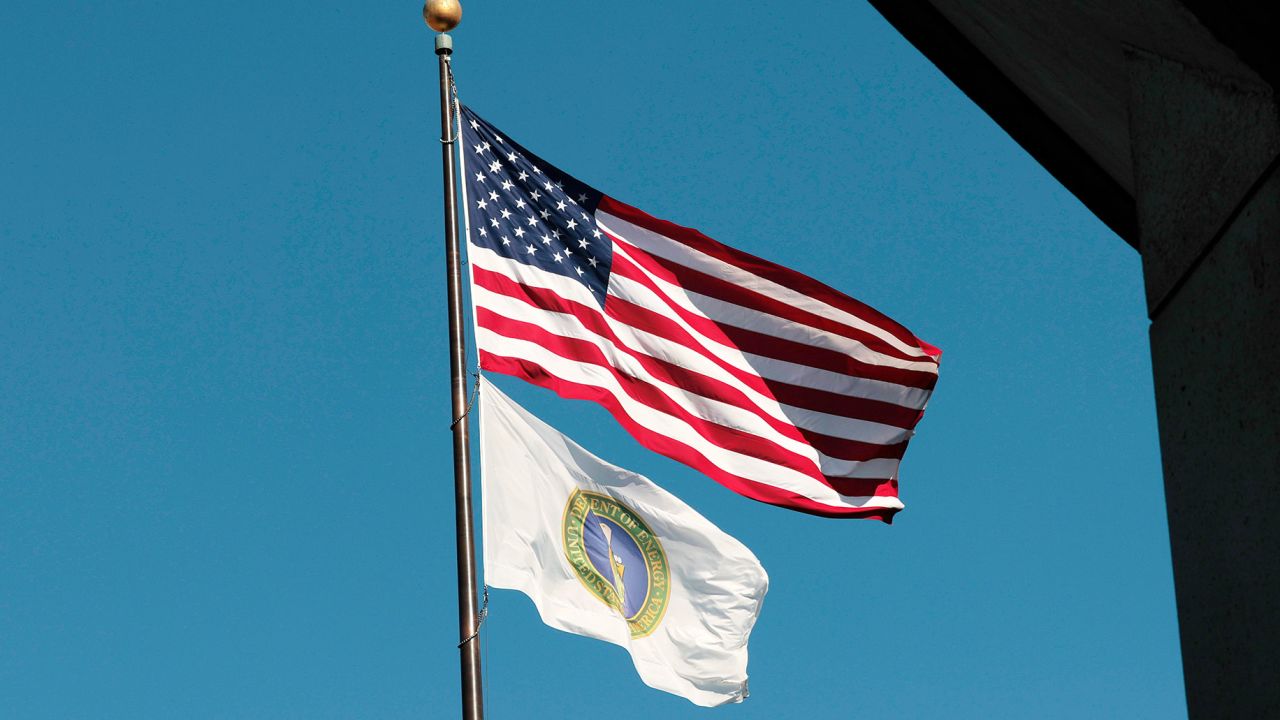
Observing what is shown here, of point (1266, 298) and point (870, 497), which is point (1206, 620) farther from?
point (870, 497)

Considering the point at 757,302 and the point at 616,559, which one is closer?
the point at 616,559

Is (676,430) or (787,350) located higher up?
(787,350)

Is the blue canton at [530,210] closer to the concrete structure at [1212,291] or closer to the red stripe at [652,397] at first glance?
the red stripe at [652,397]

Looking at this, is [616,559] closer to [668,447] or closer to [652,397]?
[668,447]

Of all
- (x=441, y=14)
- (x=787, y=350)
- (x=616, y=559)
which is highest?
(x=441, y=14)

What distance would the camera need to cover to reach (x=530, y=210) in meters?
12.5

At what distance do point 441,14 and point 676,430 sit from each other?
380 centimetres

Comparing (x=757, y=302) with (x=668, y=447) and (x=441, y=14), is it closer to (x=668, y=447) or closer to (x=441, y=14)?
(x=668, y=447)

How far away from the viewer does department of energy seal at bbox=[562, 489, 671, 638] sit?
Result: 446 inches

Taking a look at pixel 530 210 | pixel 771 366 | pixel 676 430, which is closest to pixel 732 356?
pixel 771 366

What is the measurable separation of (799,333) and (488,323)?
2736mm

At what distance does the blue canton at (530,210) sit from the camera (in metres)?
12.2

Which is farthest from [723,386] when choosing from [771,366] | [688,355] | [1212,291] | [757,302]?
[1212,291]

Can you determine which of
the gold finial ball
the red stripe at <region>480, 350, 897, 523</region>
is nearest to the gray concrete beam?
the red stripe at <region>480, 350, 897, 523</region>
